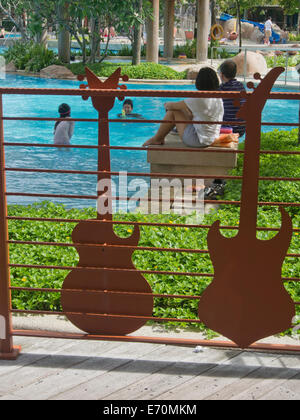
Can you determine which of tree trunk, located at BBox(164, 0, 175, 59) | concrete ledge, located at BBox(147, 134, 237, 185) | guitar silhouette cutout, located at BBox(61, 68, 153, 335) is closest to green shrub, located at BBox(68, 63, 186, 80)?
tree trunk, located at BBox(164, 0, 175, 59)

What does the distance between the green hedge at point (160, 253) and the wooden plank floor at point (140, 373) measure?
34 cm

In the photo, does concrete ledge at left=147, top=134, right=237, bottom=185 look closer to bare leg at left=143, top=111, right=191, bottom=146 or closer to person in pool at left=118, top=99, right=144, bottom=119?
bare leg at left=143, top=111, right=191, bottom=146

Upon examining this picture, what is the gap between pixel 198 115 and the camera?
7500 mm

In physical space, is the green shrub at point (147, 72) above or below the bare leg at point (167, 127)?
above

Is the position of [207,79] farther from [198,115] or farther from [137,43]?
[137,43]

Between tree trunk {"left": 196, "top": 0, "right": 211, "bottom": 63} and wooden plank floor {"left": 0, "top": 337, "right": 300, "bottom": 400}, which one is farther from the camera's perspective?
tree trunk {"left": 196, "top": 0, "right": 211, "bottom": 63}

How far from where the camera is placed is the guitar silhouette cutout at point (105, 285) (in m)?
3.56

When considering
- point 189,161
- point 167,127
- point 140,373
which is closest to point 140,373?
point 140,373

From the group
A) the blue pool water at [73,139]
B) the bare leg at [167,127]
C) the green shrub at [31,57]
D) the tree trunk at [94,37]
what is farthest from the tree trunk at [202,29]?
the bare leg at [167,127]

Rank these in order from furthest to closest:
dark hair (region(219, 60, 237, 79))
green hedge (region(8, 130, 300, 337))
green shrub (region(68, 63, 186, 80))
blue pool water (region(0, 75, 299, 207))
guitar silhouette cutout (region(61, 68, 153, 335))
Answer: green shrub (region(68, 63, 186, 80)), blue pool water (region(0, 75, 299, 207)), dark hair (region(219, 60, 237, 79)), green hedge (region(8, 130, 300, 337)), guitar silhouette cutout (region(61, 68, 153, 335))

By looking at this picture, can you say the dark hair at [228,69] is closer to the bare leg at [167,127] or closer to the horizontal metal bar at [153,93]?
the bare leg at [167,127]

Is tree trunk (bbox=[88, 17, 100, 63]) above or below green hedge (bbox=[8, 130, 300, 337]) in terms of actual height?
above

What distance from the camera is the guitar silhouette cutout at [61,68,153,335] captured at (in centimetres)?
356
